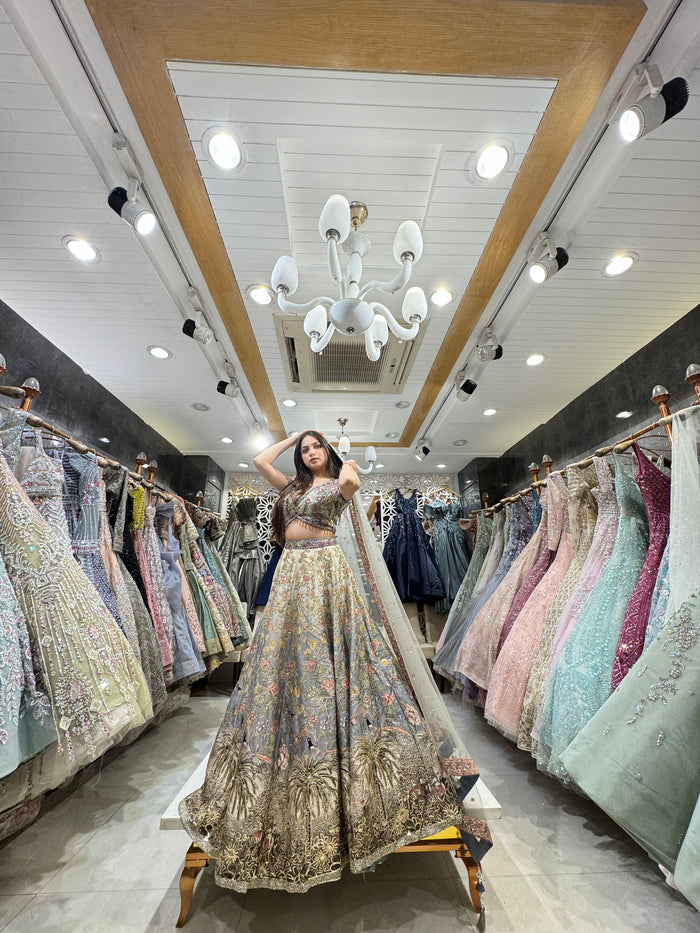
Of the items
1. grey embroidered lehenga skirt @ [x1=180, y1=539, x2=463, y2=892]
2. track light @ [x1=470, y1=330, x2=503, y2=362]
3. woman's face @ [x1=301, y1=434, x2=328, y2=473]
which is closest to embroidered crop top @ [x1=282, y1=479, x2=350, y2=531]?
woman's face @ [x1=301, y1=434, x2=328, y2=473]

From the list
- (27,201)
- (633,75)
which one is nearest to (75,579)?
(27,201)

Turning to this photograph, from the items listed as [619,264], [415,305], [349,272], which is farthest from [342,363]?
[619,264]

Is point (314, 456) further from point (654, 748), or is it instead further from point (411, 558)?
point (411, 558)

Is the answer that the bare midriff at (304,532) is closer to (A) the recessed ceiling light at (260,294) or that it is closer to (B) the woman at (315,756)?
(B) the woman at (315,756)

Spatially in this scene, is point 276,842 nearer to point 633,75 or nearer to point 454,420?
point 633,75

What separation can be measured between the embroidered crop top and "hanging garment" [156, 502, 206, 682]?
1223mm

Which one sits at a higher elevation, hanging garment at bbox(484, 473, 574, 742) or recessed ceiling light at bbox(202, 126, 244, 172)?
recessed ceiling light at bbox(202, 126, 244, 172)

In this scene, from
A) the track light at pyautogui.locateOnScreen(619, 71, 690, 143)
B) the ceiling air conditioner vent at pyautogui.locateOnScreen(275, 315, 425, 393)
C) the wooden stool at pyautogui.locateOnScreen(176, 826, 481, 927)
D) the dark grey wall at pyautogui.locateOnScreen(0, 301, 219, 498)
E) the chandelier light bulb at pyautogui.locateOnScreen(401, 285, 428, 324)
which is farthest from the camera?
the ceiling air conditioner vent at pyautogui.locateOnScreen(275, 315, 425, 393)

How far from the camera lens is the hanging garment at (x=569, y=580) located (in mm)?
1657

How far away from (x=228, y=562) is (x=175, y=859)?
3.29 metres

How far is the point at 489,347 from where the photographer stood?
2.64 m

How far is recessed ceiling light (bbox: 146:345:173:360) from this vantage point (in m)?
2.85

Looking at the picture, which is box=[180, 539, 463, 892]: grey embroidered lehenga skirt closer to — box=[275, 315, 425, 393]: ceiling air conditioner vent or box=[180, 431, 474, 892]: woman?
box=[180, 431, 474, 892]: woman

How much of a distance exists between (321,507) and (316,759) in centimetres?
78
